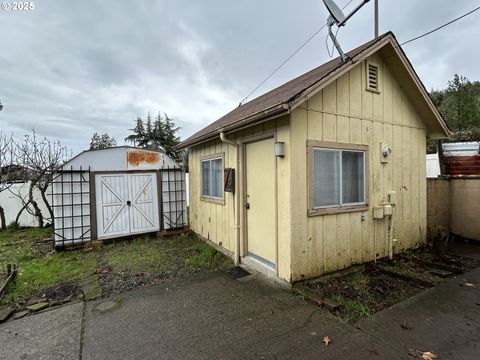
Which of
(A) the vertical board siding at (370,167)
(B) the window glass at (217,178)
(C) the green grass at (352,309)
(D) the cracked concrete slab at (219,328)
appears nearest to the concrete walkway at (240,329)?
(D) the cracked concrete slab at (219,328)

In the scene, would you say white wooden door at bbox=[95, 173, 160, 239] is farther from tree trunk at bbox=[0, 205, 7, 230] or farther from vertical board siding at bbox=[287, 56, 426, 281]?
tree trunk at bbox=[0, 205, 7, 230]

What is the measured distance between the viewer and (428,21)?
20.4 feet

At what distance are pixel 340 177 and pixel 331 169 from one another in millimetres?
249

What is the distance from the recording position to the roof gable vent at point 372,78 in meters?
4.54

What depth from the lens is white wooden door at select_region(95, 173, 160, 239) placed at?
22.9 ft

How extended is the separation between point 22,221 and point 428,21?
1488 cm

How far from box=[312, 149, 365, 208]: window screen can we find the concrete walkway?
5.44 ft

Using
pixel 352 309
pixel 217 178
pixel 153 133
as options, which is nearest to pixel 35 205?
pixel 217 178

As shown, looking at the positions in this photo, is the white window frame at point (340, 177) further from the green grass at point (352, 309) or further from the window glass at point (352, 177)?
the green grass at point (352, 309)

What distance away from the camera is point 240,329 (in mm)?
2822

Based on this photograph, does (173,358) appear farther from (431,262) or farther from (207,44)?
(207,44)

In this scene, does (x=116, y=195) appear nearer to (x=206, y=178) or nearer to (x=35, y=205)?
(x=206, y=178)

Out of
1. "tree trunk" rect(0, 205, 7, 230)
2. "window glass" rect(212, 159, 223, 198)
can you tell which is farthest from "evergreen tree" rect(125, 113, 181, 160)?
"window glass" rect(212, 159, 223, 198)

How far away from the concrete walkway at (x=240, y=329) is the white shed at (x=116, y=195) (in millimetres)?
3818
